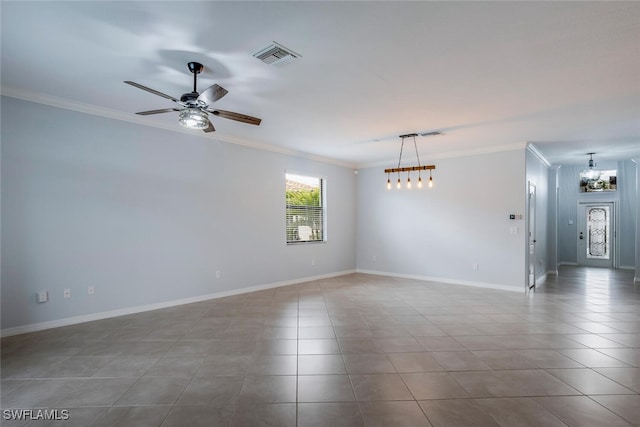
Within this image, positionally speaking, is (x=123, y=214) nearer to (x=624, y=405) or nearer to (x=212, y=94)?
(x=212, y=94)

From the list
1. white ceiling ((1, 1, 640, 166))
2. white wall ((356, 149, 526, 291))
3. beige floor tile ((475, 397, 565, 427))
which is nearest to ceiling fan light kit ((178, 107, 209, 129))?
white ceiling ((1, 1, 640, 166))

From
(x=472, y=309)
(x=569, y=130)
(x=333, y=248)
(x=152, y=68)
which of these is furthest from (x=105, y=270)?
(x=569, y=130)

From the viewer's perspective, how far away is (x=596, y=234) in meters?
9.02

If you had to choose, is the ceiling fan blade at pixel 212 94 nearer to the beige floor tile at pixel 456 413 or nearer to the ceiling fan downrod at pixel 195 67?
the ceiling fan downrod at pixel 195 67

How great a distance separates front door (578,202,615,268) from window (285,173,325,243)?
795 centimetres

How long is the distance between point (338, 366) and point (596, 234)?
1006 centimetres

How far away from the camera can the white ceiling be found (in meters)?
2.17

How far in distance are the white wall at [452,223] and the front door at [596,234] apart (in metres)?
5.39

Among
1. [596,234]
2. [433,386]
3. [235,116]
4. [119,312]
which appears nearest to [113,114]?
[235,116]

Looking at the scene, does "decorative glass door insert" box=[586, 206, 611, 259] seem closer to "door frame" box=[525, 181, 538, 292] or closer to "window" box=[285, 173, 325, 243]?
"door frame" box=[525, 181, 538, 292]

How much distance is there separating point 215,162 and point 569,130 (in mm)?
5717

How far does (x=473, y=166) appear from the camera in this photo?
6234 mm

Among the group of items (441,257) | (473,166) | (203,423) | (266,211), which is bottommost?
(203,423)

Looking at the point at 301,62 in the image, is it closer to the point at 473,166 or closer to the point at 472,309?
the point at 472,309
